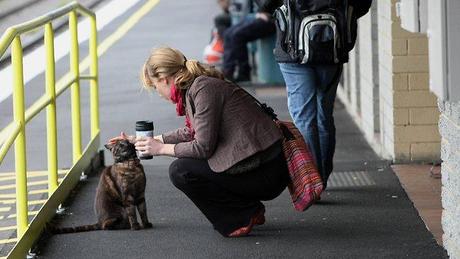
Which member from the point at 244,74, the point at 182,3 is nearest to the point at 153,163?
the point at 244,74

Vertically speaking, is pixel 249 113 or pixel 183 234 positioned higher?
pixel 249 113

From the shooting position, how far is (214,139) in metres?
7.04

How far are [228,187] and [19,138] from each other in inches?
46.7

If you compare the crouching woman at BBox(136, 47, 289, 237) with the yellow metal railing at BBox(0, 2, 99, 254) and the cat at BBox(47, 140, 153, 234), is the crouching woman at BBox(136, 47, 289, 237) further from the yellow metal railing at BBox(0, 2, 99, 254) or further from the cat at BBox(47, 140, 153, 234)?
the yellow metal railing at BBox(0, 2, 99, 254)

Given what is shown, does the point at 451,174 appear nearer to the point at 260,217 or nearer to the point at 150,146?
the point at 260,217

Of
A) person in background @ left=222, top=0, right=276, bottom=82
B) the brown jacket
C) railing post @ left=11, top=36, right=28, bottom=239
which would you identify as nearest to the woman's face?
the brown jacket

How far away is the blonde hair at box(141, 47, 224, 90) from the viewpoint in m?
7.08

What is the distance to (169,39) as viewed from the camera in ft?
64.8

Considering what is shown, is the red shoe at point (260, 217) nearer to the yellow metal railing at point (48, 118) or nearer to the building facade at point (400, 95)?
the yellow metal railing at point (48, 118)

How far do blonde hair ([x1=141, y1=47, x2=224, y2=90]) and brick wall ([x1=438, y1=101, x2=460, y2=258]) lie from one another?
4.56ft

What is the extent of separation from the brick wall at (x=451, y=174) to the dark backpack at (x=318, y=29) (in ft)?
4.49

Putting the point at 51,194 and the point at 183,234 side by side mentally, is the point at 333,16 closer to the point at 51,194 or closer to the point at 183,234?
the point at 183,234

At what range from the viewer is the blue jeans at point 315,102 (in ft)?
26.3

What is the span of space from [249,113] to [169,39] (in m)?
12.7
